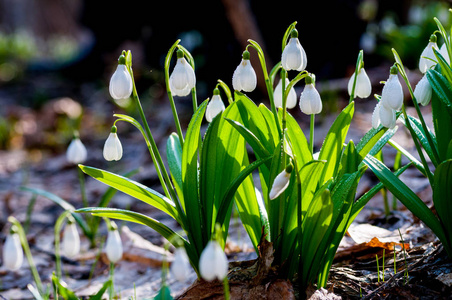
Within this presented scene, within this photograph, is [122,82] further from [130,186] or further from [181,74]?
[130,186]

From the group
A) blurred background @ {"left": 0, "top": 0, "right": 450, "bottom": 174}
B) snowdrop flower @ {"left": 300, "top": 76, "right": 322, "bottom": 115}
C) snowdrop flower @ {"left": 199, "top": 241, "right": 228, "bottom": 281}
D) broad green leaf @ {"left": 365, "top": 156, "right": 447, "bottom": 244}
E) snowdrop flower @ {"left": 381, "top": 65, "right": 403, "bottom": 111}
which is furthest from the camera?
blurred background @ {"left": 0, "top": 0, "right": 450, "bottom": 174}

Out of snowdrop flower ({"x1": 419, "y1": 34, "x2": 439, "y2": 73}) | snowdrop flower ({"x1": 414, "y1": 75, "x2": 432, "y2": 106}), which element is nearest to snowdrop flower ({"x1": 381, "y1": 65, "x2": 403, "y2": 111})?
snowdrop flower ({"x1": 414, "y1": 75, "x2": 432, "y2": 106})

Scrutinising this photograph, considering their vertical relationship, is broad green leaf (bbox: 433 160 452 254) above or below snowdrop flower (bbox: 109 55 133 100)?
below

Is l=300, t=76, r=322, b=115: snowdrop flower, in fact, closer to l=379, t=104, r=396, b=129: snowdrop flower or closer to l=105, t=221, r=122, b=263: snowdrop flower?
l=379, t=104, r=396, b=129: snowdrop flower

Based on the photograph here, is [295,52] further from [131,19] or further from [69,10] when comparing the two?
[69,10]

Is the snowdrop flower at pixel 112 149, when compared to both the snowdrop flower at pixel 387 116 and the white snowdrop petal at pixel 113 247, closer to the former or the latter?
the white snowdrop petal at pixel 113 247

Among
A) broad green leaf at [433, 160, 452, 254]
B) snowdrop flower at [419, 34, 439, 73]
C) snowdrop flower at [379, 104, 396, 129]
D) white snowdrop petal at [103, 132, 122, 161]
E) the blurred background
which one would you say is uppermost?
the blurred background
